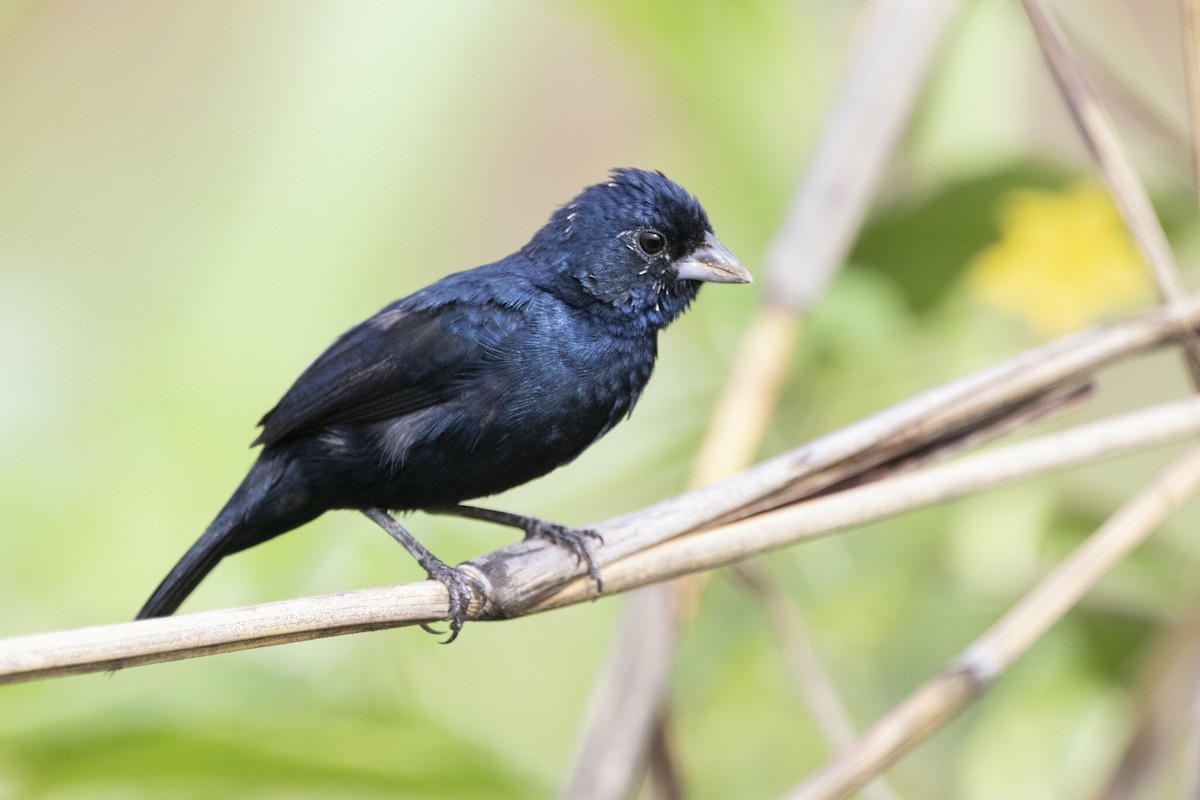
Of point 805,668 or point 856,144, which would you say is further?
point 856,144

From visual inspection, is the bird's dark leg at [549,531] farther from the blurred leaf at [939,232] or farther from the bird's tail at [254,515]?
the blurred leaf at [939,232]

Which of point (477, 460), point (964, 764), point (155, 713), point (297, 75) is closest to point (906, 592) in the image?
point (964, 764)

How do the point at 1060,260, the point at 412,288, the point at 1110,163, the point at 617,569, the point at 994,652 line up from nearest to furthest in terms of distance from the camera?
the point at 617,569 → the point at 994,652 → the point at 1110,163 → the point at 1060,260 → the point at 412,288

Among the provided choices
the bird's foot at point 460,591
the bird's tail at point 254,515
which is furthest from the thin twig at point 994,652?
the bird's tail at point 254,515

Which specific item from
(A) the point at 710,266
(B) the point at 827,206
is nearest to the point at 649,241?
(A) the point at 710,266

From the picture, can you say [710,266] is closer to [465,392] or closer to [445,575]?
[465,392]

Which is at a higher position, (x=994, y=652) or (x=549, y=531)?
(x=549, y=531)
